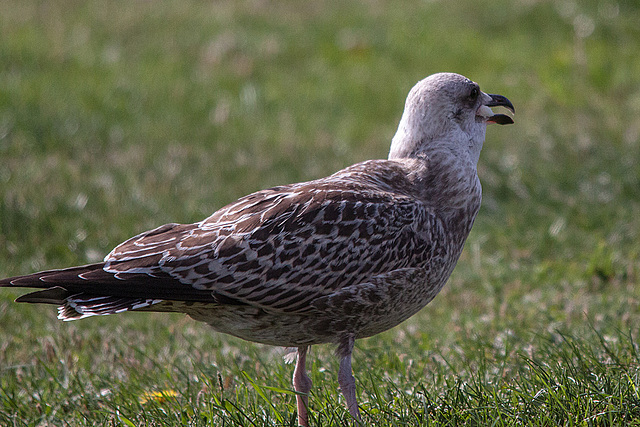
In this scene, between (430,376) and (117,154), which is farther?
(117,154)

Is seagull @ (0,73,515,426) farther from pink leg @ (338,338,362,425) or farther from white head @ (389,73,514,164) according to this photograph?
white head @ (389,73,514,164)

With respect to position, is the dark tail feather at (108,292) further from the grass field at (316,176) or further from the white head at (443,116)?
the white head at (443,116)

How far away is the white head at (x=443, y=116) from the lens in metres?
4.58

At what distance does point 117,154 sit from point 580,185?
15.9 feet

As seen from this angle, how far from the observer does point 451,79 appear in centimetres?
463

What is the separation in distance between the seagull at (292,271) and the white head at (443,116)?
50 cm

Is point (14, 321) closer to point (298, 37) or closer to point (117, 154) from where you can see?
point (117, 154)

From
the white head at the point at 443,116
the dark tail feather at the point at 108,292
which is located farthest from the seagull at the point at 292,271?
the white head at the point at 443,116

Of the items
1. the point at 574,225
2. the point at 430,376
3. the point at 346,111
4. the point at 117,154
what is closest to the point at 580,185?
the point at 574,225

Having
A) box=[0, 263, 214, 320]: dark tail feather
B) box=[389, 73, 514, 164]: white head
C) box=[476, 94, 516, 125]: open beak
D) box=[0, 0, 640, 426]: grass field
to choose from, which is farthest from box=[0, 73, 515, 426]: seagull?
box=[476, 94, 516, 125]: open beak

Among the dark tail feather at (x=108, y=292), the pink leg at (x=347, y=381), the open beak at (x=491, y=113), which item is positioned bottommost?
the pink leg at (x=347, y=381)

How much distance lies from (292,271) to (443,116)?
4.52 ft

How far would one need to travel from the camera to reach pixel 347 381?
3867 mm

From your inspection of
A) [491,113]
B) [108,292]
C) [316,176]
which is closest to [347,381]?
[108,292]
